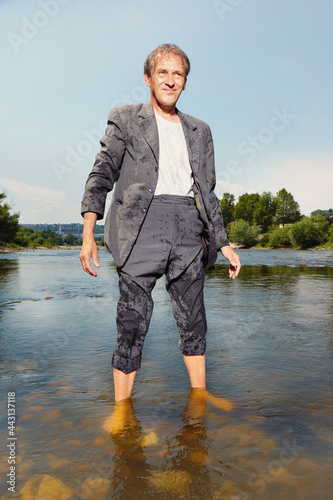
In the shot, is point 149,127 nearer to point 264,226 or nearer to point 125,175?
point 125,175

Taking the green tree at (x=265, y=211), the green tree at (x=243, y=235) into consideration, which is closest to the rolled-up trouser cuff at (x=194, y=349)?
the green tree at (x=243, y=235)

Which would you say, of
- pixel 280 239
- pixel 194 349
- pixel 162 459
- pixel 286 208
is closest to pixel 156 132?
pixel 194 349

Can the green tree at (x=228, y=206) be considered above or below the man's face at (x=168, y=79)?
above

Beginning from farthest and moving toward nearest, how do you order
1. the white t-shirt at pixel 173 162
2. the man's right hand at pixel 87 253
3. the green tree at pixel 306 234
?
the green tree at pixel 306 234 < the white t-shirt at pixel 173 162 < the man's right hand at pixel 87 253

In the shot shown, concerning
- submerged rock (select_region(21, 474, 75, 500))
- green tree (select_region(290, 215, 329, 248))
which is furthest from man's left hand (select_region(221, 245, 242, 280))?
green tree (select_region(290, 215, 329, 248))

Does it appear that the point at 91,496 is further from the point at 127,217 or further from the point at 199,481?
the point at 127,217

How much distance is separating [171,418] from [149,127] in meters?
1.77

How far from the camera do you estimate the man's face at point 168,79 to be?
98.1 inches

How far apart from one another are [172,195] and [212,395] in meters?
1.31

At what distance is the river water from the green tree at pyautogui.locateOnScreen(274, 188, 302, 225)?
112262 mm

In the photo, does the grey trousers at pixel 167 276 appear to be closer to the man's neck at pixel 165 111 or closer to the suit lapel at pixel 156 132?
the suit lapel at pixel 156 132

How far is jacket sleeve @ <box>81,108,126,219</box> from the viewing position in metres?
2.41

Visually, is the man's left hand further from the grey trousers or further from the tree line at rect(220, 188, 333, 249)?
the tree line at rect(220, 188, 333, 249)

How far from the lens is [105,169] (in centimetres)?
245
